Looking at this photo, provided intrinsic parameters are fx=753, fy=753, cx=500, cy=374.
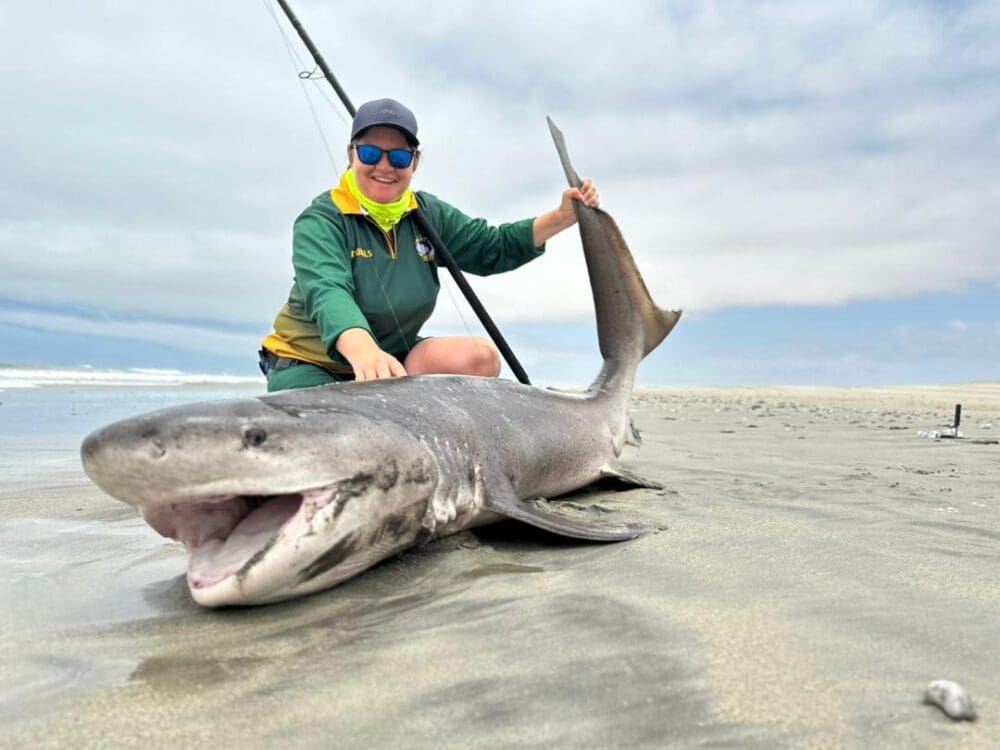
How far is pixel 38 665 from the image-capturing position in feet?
5.95

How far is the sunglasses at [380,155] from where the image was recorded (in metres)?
4.48

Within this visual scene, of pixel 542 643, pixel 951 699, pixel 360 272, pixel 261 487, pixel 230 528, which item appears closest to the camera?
pixel 951 699

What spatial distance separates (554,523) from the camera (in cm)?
291

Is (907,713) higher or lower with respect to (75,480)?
higher

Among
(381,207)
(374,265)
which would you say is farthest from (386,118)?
(374,265)

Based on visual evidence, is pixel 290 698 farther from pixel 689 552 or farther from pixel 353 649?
pixel 689 552

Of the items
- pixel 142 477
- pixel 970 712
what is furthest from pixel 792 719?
pixel 142 477

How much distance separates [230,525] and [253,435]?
0.38 meters

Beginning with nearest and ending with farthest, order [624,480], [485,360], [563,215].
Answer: [624,480] → [485,360] → [563,215]

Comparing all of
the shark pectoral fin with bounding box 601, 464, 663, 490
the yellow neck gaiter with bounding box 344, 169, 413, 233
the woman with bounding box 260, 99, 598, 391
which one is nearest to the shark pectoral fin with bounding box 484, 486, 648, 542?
the shark pectoral fin with bounding box 601, 464, 663, 490

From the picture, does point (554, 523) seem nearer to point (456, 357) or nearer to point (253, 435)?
point (253, 435)

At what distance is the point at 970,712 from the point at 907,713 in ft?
0.35

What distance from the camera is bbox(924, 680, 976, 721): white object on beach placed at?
4.42 feet

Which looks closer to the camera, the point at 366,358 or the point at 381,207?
the point at 366,358
